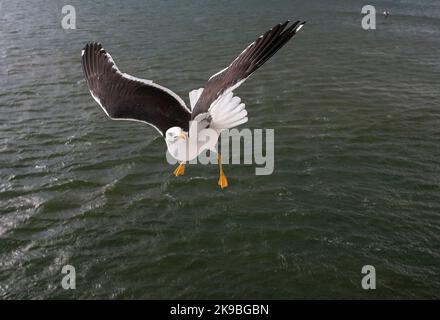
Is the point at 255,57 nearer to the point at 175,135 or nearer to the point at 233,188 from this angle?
the point at 175,135

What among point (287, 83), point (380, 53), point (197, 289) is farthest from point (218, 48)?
point (197, 289)

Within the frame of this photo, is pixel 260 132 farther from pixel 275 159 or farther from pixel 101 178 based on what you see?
pixel 101 178

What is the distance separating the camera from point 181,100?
8828mm

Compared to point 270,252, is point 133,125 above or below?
above

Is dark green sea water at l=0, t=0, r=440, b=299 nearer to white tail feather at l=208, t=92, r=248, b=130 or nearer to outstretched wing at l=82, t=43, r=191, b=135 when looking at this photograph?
outstretched wing at l=82, t=43, r=191, b=135

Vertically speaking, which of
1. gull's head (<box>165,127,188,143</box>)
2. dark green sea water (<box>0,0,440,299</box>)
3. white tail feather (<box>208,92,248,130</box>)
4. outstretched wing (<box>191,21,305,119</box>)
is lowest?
dark green sea water (<box>0,0,440,299</box>)

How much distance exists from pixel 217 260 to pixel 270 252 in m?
1.09

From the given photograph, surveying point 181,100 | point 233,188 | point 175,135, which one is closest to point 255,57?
point 175,135

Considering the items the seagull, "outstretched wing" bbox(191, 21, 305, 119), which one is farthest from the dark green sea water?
"outstretched wing" bbox(191, 21, 305, 119)

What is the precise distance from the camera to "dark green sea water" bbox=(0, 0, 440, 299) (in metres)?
9.21

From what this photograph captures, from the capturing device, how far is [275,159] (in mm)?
12945

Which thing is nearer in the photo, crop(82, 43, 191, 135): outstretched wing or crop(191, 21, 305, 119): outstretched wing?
crop(191, 21, 305, 119): outstretched wing

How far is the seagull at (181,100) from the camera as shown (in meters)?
7.08
